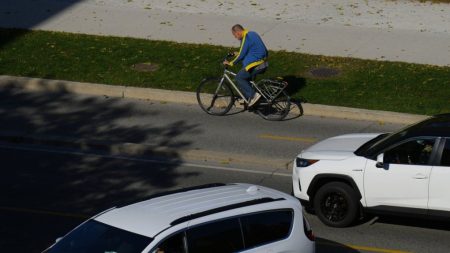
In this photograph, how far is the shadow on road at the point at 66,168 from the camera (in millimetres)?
13797

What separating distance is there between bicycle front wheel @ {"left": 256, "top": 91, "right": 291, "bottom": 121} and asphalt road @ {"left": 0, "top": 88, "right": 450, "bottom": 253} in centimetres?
20

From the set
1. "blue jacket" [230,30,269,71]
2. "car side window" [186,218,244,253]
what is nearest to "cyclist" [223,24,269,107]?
"blue jacket" [230,30,269,71]

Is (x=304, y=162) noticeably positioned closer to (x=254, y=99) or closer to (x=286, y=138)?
(x=286, y=138)

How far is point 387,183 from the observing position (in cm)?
1298

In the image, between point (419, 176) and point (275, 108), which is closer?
point (419, 176)

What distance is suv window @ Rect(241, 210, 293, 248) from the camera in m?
9.80

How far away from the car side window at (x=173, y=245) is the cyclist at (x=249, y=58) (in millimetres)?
9923

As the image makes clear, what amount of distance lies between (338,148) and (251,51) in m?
5.56

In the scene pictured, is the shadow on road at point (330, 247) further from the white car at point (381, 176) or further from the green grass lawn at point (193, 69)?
the green grass lawn at point (193, 69)

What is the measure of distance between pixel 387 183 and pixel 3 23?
16.0 metres

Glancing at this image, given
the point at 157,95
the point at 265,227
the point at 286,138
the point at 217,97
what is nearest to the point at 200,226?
the point at 265,227

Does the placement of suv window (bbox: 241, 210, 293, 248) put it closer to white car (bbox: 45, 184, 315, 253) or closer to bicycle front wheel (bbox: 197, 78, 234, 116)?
white car (bbox: 45, 184, 315, 253)

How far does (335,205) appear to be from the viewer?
13484 millimetres

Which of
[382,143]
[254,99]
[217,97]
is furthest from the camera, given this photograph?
[217,97]
